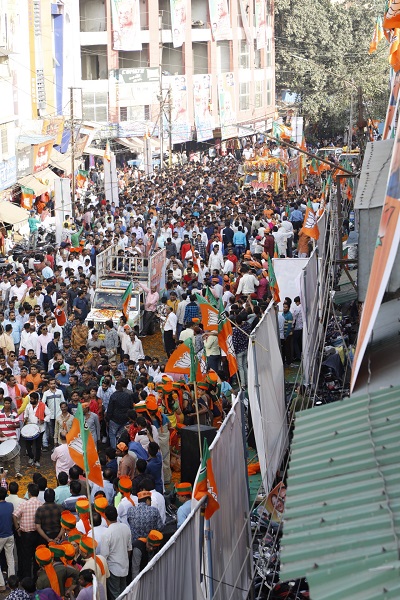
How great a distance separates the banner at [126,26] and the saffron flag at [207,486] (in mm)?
48615

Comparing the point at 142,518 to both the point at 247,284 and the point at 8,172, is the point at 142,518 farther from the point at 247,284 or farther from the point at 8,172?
the point at 8,172

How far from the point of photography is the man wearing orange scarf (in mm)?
9016

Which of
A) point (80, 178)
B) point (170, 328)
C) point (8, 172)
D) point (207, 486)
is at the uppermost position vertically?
point (207, 486)

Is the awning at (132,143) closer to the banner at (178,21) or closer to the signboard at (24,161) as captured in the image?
the banner at (178,21)

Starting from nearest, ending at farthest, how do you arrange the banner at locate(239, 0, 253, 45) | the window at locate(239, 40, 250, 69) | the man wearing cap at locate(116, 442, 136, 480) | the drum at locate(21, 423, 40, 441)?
1. the man wearing cap at locate(116, 442, 136, 480)
2. the drum at locate(21, 423, 40, 441)
3. the banner at locate(239, 0, 253, 45)
4. the window at locate(239, 40, 250, 69)

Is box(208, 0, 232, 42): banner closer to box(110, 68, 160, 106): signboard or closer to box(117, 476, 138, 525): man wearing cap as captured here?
box(110, 68, 160, 106): signboard

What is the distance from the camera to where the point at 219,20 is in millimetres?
62156

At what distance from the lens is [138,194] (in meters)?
36.0

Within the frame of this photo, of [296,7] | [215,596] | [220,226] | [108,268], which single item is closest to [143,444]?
[215,596]

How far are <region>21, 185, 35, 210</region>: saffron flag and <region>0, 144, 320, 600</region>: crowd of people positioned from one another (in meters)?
1.27

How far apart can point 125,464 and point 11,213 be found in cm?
1909

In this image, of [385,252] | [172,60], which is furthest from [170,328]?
[172,60]

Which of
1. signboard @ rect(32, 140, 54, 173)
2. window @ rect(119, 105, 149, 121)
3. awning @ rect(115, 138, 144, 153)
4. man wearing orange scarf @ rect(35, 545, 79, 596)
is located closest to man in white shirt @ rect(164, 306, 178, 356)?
man wearing orange scarf @ rect(35, 545, 79, 596)

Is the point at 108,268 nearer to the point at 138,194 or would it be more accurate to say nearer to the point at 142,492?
the point at 142,492
